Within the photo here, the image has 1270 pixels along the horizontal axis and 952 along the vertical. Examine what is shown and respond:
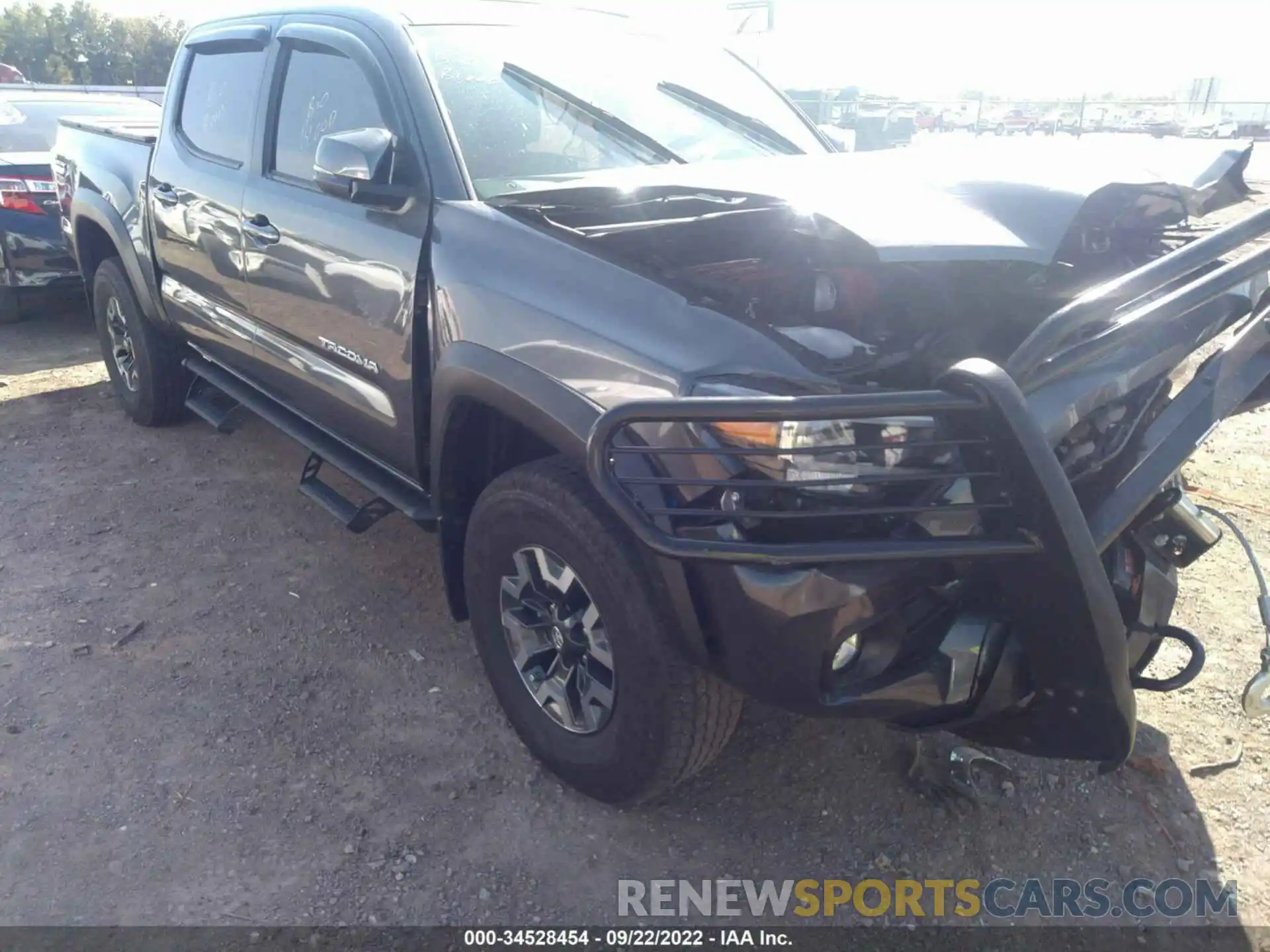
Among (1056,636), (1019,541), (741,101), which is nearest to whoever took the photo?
(1019,541)

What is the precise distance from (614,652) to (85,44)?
45650 mm

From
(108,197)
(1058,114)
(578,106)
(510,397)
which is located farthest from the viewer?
(1058,114)

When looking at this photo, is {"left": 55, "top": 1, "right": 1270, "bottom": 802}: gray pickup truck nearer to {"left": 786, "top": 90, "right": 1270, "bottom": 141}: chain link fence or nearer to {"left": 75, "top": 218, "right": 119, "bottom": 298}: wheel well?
{"left": 75, "top": 218, "right": 119, "bottom": 298}: wheel well

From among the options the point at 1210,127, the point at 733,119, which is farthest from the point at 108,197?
the point at 1210,127

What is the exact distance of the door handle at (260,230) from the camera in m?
3.39

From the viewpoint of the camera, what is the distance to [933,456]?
181 centimetres

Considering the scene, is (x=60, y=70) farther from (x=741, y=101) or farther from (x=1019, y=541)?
(x=1019, y=541)

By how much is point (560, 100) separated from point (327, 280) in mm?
905

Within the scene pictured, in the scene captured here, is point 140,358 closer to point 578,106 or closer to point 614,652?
point 578,106

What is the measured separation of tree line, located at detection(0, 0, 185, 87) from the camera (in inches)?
1416

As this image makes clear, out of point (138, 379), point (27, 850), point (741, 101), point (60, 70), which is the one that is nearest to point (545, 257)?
point (741, 101)

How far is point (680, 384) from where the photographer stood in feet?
6.57

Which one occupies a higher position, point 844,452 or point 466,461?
point 844,452

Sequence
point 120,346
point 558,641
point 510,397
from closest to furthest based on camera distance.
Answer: point 510,397, point 558,641, point 120,346
